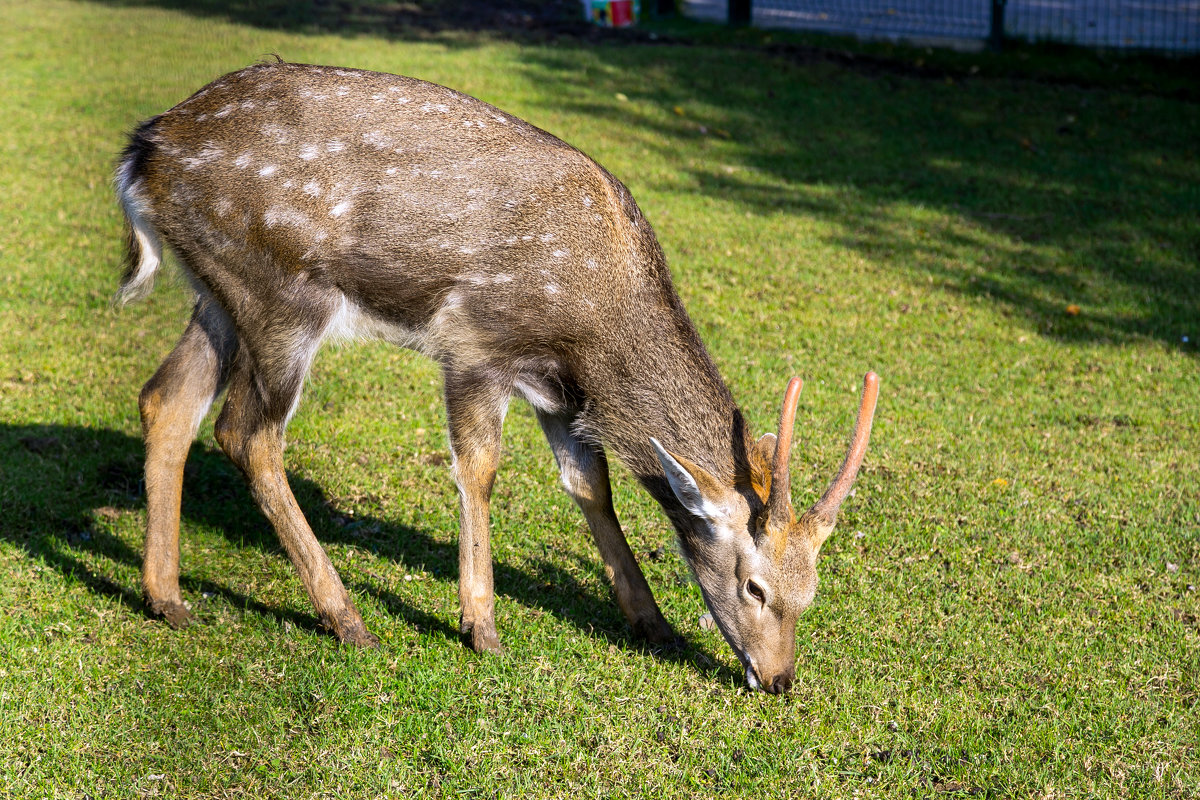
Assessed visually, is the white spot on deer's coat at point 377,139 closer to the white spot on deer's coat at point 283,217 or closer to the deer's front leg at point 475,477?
the white spot on deer's coat at point 283,217

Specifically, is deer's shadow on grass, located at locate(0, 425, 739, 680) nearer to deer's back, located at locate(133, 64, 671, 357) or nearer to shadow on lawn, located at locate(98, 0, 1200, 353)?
deer's back, located at locate(133, 64, 671, 357)

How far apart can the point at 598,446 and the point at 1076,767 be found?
220 cm

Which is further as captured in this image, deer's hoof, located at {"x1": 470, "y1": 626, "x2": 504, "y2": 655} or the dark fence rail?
the dark fence rail

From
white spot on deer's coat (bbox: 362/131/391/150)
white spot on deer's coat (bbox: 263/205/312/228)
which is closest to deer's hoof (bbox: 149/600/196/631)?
white spot on deer's coat (bbox: 263/205/312/228)

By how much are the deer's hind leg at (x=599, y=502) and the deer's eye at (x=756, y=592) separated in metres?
0.64

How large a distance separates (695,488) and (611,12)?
48.2 ft

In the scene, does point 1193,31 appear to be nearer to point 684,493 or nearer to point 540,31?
point 540,31

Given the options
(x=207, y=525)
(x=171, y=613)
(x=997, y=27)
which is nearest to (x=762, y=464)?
(x=171, y=613)

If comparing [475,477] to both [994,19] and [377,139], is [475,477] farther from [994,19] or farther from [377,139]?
[994,19]

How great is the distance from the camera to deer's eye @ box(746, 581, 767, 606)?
158 inches

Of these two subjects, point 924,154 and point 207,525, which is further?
point 924,154

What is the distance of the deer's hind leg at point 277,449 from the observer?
4246 mm

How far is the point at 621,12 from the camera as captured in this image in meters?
17.2

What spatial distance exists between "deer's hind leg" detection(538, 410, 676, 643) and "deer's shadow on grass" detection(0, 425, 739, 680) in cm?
20
